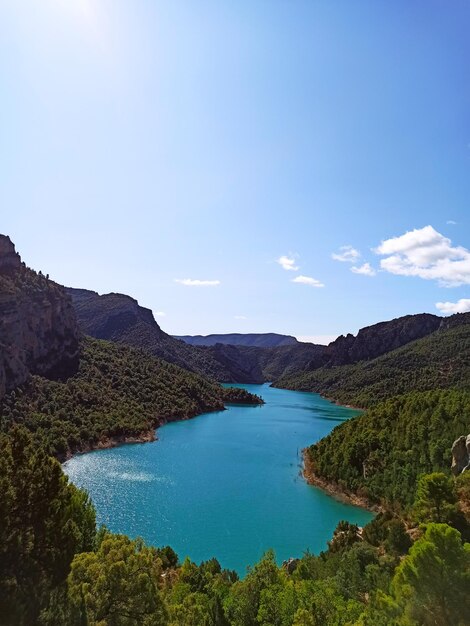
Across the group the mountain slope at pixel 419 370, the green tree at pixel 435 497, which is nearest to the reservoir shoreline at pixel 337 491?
the green tree at pixel 435 497

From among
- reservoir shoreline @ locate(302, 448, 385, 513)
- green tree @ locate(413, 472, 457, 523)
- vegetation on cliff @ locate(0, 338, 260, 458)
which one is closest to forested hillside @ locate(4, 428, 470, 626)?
green tree @ locate(413, 472, 457, 523)

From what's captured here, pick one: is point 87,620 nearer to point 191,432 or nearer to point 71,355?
point 191,432

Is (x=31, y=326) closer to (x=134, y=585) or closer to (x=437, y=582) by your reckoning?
(x=134, y=585)

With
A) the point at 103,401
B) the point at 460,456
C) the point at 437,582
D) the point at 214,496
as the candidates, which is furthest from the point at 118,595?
the point at 103,401

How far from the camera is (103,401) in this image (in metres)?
98.9

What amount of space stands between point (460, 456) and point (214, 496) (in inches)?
1148

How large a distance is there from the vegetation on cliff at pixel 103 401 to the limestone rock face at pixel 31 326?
3724mm

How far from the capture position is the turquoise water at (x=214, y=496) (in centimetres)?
4197

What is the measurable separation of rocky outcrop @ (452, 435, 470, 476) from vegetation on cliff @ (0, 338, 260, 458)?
163ft

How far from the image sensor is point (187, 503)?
5197 centimetres

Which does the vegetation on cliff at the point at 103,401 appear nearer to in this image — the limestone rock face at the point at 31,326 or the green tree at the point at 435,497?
the limestone rock face at the point at 31,326

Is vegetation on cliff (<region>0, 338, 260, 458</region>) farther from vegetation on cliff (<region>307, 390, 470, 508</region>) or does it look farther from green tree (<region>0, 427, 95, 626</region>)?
green tree (<region>0, 427, 95, 626</region>)

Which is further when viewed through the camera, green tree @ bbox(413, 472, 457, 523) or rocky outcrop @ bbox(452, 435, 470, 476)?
rocky outcrop @ bbox(452, 435, 470, 476)

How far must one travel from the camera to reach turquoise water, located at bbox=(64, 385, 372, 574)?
41969 millimetres
